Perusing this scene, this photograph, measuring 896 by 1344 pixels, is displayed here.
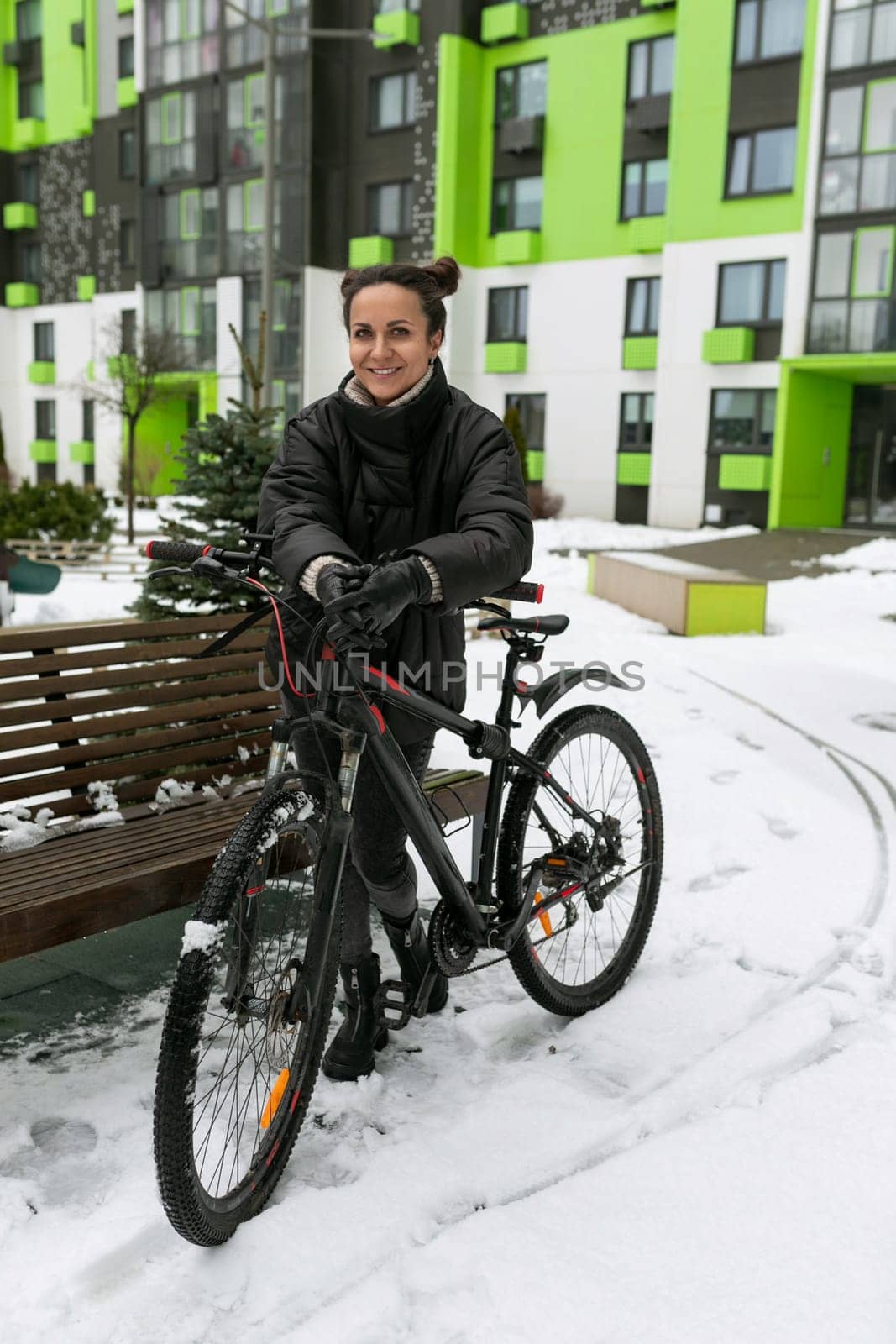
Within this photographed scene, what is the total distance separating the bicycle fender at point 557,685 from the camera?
330cm

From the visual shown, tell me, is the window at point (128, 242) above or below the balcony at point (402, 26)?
below

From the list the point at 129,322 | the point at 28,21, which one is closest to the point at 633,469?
the point at 129,322

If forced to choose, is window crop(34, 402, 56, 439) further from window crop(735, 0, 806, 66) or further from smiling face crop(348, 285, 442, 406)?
smiling face crop(348, 285, 442, 406)

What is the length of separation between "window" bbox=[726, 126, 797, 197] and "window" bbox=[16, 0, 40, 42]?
2917 centimetres

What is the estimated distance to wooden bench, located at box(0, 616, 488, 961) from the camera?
292 centimetres

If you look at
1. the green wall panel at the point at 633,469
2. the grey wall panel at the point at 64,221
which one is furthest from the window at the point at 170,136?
the green wall panel at the point at 633,469

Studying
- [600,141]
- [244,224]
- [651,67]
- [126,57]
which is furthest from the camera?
[126,57]

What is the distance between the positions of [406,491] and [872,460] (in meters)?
26.8

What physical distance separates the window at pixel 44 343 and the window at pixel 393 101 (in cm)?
1707

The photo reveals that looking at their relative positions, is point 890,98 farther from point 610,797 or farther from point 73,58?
point 73,58

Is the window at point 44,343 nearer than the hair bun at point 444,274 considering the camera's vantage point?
No

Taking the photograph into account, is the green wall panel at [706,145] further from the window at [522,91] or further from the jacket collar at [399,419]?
the jacket collar at [399,419]

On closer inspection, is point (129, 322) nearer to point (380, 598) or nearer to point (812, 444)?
point (812, 444)

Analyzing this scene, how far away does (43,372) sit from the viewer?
42.9m
